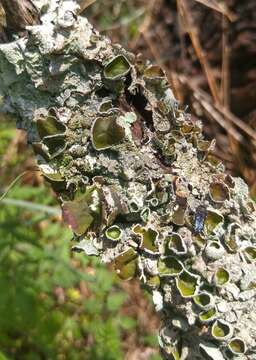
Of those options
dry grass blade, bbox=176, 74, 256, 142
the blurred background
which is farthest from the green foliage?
dry grass blade, bbox=176, 74, 256, 142

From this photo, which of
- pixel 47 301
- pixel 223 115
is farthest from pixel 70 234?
pixel 223 115

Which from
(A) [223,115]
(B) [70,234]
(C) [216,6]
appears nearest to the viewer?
(B) [70,234]

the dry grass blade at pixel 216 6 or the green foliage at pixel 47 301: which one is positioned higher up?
the dry grass blade at pixel 216 6

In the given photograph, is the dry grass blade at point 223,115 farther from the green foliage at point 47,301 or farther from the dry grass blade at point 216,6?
the green foliage at point 47,301

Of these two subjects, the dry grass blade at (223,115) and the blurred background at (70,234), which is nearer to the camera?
the blurred background at (70,234)

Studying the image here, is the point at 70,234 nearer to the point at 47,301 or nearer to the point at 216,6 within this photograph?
the point at 47,301

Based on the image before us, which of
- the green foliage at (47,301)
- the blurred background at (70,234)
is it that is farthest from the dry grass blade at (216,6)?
the green foliage at (47,301)

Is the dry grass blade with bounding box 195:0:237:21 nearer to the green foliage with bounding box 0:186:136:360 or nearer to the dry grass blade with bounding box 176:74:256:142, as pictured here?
the dry grass blade with bounding box 176:74:256:142

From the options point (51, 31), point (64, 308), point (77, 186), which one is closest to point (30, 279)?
point (64, 308)

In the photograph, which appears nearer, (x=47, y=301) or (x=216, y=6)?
(x=47, y=301)
